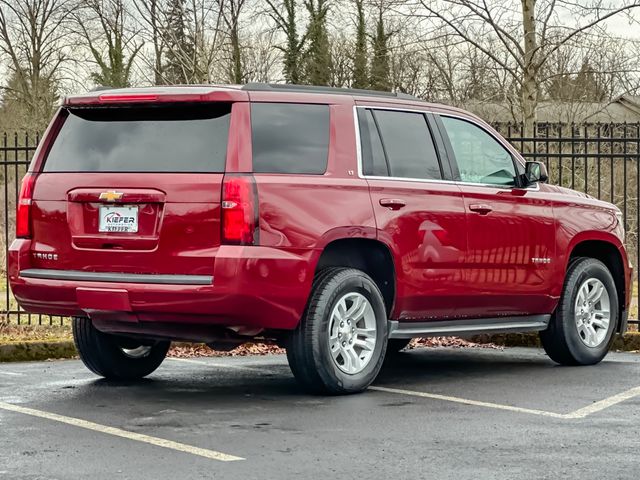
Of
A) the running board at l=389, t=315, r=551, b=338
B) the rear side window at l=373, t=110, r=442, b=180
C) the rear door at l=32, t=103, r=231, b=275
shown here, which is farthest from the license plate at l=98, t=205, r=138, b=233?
the running board at l=389, t=315, r=551, b=338

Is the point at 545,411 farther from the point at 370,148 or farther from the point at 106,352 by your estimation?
the point at 106,352

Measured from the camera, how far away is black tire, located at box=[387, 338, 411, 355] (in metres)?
10.5

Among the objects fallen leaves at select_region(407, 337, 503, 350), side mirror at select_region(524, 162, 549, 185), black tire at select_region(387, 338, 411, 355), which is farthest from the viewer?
fallen leaves at select_region(407, 337, 503, 350)

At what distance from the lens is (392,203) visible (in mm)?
8023

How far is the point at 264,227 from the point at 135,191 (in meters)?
0.81

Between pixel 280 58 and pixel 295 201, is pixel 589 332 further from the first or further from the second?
pixel 280 58

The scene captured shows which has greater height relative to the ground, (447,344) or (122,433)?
(122,433)

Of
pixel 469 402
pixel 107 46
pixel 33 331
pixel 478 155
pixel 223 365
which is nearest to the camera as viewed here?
pixel 469 402

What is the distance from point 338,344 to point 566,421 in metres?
1.53

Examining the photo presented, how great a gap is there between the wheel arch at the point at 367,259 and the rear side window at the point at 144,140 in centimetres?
99

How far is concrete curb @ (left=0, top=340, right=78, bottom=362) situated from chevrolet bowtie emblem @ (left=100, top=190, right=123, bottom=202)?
3102 millimetres

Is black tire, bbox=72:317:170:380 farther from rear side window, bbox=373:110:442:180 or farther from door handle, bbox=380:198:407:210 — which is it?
rear side window, bbox=373:110:442:180

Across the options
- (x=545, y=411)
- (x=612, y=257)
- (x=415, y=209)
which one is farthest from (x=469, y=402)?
(x=612, y=257)

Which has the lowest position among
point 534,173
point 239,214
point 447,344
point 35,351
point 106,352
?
point 447,344
